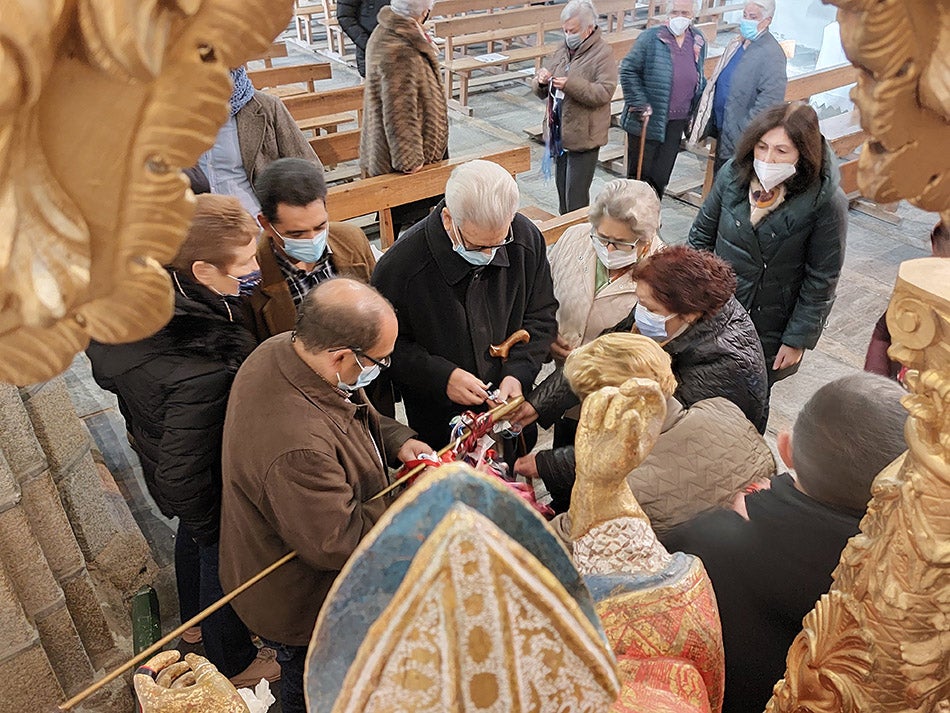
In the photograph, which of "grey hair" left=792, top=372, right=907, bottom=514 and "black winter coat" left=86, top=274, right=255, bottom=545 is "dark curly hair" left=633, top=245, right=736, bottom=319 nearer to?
"grey hair" left=792, top=372, right=907, bottom=514

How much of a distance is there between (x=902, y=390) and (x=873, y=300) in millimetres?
3620

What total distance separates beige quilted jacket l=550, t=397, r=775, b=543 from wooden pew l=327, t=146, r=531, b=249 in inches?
86.9

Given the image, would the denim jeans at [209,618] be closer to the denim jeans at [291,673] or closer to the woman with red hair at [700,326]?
the denim jeans at [291,673]

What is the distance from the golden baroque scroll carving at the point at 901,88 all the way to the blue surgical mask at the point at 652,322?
1.35 metres

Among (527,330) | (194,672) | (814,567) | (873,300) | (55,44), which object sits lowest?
(873,300)

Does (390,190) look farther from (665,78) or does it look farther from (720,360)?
(720,360)

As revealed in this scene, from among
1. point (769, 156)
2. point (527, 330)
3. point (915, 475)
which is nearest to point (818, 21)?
point (769, 156)

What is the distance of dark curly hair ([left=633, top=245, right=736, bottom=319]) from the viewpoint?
1773mm

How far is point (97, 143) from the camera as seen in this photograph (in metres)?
0.38

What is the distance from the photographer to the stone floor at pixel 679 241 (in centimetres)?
297

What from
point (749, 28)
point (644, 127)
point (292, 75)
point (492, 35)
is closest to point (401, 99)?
point (644, 127)

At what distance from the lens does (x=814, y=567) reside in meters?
1.08

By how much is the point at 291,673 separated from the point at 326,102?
4126mm

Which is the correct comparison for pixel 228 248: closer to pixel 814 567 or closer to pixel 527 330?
pixel 527 330
